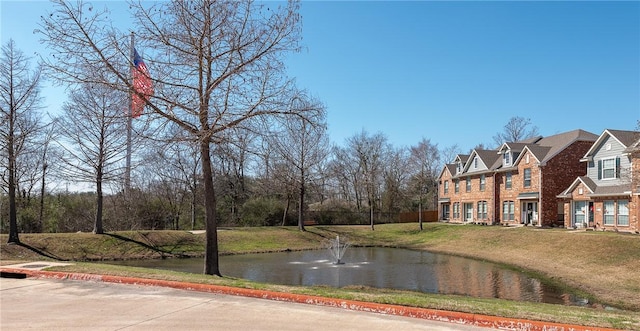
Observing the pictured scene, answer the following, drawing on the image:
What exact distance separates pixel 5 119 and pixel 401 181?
48.3m

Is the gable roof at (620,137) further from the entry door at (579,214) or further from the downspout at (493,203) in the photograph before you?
the downspout at (493,203)

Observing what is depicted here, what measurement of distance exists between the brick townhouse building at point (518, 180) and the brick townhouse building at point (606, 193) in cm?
158

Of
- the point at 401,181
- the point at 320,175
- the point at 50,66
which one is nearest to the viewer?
the point at 50,66

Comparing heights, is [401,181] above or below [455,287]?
above

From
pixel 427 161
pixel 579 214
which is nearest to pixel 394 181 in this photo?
pixel 427 161

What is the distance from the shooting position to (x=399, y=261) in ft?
88.5

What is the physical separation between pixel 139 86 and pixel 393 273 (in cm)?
Answer: 1424

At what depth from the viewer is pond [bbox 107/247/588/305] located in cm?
1730

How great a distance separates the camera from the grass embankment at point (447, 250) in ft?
33.0

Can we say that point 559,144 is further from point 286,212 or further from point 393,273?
point 286,212

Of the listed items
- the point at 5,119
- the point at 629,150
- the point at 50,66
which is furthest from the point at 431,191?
the point at 50,66

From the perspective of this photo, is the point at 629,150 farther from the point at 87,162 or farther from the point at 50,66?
the point at 87,162

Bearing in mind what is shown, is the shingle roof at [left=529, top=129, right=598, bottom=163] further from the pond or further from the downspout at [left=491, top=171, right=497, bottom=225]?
the pond

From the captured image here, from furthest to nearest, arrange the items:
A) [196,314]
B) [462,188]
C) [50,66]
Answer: [462,188] → [50,66] → [196,314]
